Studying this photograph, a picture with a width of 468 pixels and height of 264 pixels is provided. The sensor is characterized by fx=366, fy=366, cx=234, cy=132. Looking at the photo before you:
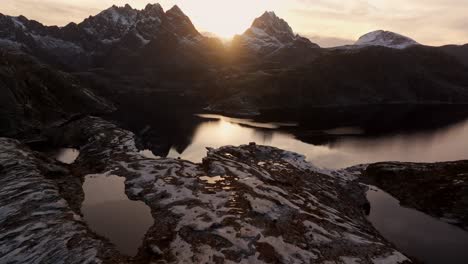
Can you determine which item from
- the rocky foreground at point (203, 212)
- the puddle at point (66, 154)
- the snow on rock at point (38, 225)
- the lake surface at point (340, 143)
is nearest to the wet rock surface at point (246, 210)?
the rocky foreground at point (203, 212)

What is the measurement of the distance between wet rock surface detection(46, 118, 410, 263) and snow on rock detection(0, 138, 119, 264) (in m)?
5.12

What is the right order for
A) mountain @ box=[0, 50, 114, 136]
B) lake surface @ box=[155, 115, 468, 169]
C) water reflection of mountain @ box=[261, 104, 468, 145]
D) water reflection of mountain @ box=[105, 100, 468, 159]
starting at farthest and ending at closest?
water reflection of mountain @ box=[261, 104, 468, 145] → water reflection of mountain @ box=[105, 100, 468, 159] → mountain @ box=[0, 50, 114, 136] → lake surface @ box=[155, 115, 468, 169]

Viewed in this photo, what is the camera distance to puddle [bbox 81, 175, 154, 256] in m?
33.2

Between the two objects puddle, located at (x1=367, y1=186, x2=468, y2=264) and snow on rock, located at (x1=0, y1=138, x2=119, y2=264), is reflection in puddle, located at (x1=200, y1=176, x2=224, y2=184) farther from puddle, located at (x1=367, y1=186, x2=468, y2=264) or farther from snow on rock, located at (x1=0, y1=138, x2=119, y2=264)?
puddle, located at (x1=367, y1=186, x2=468, y2=264)

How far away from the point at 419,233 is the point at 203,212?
83.8ft

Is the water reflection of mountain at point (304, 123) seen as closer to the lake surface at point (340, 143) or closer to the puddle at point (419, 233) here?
the lake surface at point (340, 143)

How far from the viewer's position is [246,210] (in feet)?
125

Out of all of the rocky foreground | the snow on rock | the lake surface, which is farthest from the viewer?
the lake surface

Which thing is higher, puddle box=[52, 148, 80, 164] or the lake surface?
the lake surface

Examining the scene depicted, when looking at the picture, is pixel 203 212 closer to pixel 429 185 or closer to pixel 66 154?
pixel 429 185

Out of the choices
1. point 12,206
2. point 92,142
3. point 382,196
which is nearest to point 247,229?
point 12,206

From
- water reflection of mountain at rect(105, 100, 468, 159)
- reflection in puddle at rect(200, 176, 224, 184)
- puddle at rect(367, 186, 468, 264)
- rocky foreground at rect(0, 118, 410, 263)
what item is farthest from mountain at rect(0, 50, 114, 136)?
puddle at rect(367, 186, 468, 264)

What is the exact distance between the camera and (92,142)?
77000 millimetres

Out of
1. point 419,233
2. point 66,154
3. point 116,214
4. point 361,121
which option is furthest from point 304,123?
point 116,214
